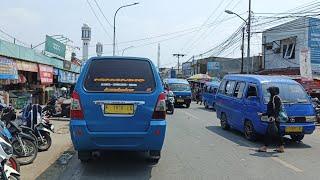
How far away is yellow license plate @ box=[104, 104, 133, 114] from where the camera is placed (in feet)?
27.8

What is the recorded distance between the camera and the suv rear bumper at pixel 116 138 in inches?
332

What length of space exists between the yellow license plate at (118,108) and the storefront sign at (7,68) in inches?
537

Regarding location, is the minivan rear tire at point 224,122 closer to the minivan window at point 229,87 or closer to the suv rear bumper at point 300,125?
the minivan window at point 229,87

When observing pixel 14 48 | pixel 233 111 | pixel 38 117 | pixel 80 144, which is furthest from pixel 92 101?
pixel 14 48

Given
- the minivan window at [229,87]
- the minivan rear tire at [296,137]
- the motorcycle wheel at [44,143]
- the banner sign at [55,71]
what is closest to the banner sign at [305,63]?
the minivan window at [229,87]

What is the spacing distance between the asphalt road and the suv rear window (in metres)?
1.55

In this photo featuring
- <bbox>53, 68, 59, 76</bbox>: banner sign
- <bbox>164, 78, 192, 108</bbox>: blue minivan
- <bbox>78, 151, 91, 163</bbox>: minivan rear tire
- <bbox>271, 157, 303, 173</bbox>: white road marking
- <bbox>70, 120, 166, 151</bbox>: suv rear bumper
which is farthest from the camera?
<bbox>53, 68, 59, 76</bbox>: banner sign

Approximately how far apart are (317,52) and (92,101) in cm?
3269

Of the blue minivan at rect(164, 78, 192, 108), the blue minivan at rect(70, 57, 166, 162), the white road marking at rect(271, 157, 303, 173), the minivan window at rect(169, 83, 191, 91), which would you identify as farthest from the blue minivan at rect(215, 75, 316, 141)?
the minivan window at rect(169, 83, 191, 91)

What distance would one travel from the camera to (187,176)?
8.59 meters

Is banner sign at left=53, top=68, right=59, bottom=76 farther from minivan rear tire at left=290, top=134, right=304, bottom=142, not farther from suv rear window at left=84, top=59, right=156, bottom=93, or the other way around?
suv rear window at left=84, top=59, right=156, bottom=93

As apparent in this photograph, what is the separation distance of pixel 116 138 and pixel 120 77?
3.77ft

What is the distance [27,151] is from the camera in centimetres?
993

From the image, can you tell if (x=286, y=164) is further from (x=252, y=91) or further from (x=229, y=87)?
(x=229, y=87)
